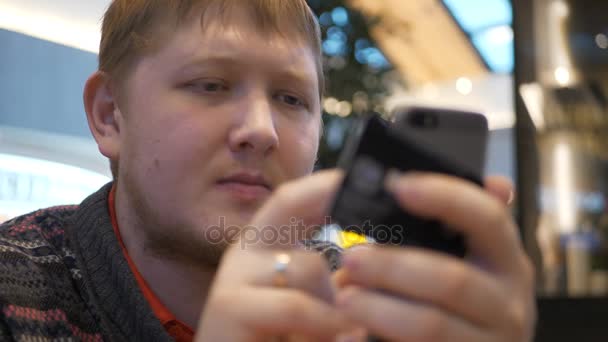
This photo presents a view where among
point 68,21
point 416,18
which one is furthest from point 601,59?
point 416,18

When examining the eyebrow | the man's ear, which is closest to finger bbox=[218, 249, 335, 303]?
the eyebrow

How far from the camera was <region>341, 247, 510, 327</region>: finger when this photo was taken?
386mm

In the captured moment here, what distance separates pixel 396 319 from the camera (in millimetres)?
392

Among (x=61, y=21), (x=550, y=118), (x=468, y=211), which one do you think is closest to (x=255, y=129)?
(x=468, y=211)

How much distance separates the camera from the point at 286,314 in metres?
0.44

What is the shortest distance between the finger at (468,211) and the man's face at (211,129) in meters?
0.44

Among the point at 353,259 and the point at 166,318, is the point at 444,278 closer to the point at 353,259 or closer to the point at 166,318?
the point at 353,259

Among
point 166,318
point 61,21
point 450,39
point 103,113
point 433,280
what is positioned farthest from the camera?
point 450,39

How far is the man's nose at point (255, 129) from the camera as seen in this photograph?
82cm

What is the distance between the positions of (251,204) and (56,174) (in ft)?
3.04

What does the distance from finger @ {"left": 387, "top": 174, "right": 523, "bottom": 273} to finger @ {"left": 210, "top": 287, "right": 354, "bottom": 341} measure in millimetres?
110

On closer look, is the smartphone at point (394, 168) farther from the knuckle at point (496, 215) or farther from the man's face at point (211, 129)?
the man's face at point (211, 129)

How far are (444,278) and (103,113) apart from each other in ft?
2.70

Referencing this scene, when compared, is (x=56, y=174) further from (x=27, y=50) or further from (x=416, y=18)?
(x=416, y=18)
